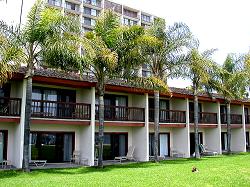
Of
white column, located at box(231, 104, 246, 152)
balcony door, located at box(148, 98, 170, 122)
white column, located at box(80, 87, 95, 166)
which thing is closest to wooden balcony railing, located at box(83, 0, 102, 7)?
white column, located at box(231, 104, 246, 152)

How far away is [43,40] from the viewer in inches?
711

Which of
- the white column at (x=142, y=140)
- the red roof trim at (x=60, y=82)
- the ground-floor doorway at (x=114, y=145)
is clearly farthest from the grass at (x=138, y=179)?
the ground-floor doorway at (x=114, y=145)

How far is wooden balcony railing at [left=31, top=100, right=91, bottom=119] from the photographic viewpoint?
835 inches

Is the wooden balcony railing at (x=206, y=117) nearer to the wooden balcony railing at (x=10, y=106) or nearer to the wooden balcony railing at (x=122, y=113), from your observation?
the wooden balcony railing at (x=122, y=113)

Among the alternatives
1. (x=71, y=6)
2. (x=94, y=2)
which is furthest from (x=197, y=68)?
(x=94, y=2)

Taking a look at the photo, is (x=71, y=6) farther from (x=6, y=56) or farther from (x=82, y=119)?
(x=6, y=56)

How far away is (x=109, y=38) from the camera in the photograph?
20703mm

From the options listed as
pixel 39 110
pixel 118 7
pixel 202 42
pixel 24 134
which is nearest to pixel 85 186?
pixel 24 134

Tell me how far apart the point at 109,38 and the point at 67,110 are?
5.41 m

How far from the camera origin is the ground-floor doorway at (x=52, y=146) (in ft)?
73.9

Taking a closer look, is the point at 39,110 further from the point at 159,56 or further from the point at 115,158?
the point at 159,56

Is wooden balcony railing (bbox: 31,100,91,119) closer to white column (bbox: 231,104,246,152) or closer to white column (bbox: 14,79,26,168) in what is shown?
white column (bbox: 14,79,26,168)

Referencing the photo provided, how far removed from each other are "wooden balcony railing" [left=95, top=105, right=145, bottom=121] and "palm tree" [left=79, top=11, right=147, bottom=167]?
3.35 metres

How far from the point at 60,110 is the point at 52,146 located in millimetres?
2996
